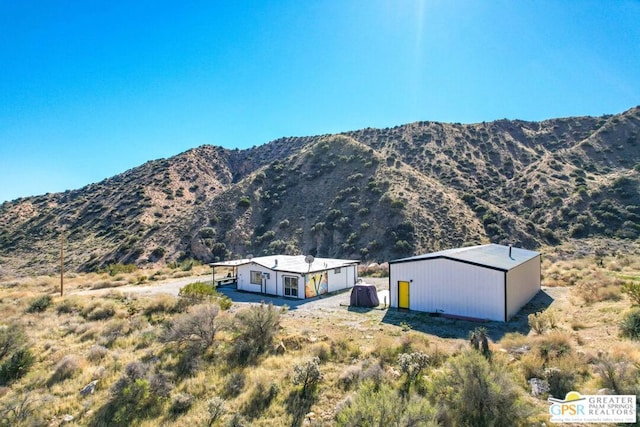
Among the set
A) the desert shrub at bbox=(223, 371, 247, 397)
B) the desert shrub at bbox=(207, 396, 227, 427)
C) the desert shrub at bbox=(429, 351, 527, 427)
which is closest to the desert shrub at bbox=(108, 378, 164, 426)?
the desert shrub at bbox=(207, 396, 227, 427)

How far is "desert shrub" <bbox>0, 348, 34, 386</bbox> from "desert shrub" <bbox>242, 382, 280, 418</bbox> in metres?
9.68

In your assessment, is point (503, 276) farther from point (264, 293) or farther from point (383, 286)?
point (264, 293)

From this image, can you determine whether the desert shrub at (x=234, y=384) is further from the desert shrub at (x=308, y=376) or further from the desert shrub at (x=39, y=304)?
the desert shrub at (x=39, y=304)

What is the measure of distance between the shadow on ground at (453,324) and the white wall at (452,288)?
66 cm

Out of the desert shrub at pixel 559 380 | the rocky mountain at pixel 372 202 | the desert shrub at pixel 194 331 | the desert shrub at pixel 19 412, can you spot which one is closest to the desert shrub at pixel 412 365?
the desert shrub at pixel 559 380

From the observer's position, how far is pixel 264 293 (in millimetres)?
27812

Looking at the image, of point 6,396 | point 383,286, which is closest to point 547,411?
point 6,396

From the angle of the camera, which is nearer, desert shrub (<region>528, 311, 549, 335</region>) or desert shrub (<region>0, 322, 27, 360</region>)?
desert shrub (<region>0, 322, 27, 360</region>)

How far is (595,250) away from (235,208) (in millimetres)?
49798

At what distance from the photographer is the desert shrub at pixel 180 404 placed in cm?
1052

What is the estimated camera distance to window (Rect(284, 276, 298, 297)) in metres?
26.0

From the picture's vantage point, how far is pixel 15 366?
13.6m

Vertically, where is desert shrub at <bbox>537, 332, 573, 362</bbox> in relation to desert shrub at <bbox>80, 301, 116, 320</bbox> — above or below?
above

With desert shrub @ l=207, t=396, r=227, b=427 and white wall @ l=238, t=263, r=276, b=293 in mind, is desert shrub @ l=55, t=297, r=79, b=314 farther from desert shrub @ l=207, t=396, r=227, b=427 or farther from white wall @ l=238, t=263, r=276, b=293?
desert shrub @ l=207, t=396, r=227, b=427
